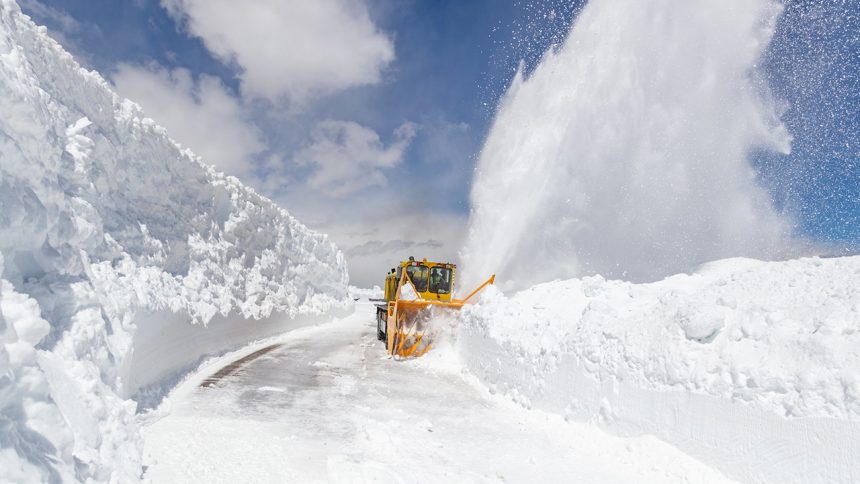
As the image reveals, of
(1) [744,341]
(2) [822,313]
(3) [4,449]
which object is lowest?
(3) [4,449]

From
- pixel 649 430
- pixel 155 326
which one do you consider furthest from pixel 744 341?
pixel 155 326

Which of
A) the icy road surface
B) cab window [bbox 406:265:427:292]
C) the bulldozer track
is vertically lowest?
the icy road surface

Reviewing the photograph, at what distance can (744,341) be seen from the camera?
536 cm

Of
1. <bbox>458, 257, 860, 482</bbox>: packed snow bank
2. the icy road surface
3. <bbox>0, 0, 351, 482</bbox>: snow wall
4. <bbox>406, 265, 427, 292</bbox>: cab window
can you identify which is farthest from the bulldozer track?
<bbox>458, 257, 860, 482</bbox>: packed snow bank

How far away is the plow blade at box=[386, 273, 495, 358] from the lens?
13445mm

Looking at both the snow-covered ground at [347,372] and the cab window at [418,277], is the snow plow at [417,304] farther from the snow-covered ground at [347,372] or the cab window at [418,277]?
the snow-covered ground at [347,372]

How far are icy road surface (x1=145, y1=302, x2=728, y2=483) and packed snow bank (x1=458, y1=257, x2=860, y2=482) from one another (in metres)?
0.45

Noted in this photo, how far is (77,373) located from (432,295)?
1183 cm

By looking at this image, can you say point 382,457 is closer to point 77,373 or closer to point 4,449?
point 77,373

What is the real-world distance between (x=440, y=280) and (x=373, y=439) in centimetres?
997

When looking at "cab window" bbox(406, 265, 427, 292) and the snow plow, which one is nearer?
the snow plow

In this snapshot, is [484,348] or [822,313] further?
[484,348]

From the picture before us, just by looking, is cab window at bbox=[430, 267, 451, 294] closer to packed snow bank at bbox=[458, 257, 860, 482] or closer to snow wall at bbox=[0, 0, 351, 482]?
snow wall at bbox=[0, 0, 351, 482]

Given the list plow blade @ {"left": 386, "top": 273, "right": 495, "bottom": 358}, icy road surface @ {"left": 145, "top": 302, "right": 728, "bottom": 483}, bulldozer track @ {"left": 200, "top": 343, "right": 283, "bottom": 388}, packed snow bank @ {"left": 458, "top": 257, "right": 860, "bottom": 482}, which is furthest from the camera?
plow blade @ {"left": 386, "top": 273, "right": 495, "bottom": 358}
